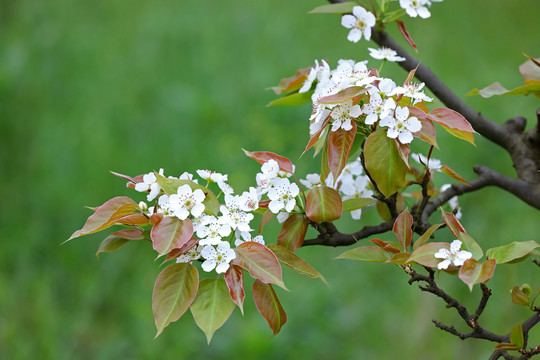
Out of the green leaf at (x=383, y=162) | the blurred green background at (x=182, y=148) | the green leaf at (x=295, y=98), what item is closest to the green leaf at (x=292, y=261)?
the green leaf at (x=383, y=162)

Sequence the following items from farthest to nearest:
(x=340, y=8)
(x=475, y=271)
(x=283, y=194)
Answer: (x=340, y=8), (x=283, y=194), (x=475, y=271)

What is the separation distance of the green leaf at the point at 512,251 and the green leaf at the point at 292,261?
0.65ft

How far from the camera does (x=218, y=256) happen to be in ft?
2.19

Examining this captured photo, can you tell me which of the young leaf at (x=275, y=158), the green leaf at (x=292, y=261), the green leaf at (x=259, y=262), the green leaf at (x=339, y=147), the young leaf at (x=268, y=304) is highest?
the green leaf at (x=339, y=147)

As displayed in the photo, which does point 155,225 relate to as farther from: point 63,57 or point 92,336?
point 63,57

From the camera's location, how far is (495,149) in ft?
8.25

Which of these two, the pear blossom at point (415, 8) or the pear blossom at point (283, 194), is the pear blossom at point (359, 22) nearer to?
the pear blossom at point (415, 8)

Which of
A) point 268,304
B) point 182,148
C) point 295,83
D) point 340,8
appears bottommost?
point 182,148

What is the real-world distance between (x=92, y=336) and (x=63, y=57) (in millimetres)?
1578

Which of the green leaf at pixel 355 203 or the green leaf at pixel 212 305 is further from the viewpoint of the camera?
the green leaf at pixel 355 203

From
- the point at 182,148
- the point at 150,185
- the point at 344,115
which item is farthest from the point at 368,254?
the point at 182,148

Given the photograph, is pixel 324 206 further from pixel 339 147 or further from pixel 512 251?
pixel 512 251

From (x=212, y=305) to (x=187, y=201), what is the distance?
12 cm

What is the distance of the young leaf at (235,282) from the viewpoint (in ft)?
2.12
